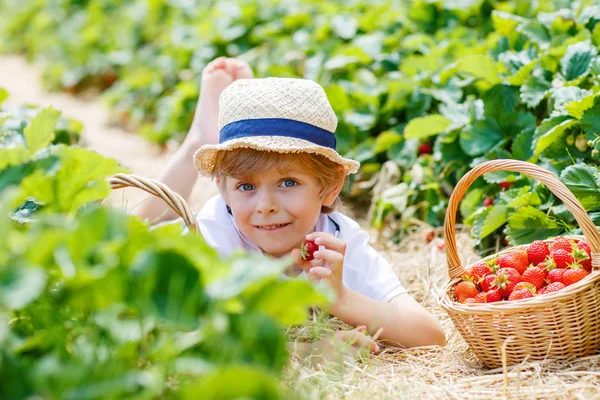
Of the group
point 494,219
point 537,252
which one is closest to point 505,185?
point 494,219

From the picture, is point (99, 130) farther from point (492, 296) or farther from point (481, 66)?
point (492, 296)

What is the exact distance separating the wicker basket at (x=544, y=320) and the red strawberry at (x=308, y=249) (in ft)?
1.42

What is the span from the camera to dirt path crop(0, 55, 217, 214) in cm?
420

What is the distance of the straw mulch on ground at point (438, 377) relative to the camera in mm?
1803

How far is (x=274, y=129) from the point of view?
2207 mm

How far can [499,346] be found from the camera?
199 cm

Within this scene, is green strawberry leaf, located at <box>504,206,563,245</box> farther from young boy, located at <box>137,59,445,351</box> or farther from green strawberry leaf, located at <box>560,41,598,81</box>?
green strawberry leaf, located at <box>560,41,598,81</box>

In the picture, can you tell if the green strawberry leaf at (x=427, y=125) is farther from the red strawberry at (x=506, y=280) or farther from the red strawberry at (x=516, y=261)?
the red strawberry at (x=506, y=280)

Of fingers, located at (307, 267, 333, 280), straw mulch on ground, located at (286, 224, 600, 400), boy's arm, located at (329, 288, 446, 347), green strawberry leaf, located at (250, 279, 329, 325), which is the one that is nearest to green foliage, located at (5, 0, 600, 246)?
boy's arm, located at (329, 288, 446, 347)

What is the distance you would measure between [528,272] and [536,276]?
0.02 metres

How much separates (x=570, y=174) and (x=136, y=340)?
1626 mm

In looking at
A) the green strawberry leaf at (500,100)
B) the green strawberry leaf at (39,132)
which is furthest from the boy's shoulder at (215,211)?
the green strawberry leaf at (500,100)

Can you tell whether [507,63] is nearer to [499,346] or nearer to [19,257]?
[499,346]

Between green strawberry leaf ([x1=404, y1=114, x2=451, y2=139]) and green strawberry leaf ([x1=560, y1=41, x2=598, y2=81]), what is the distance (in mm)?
579
